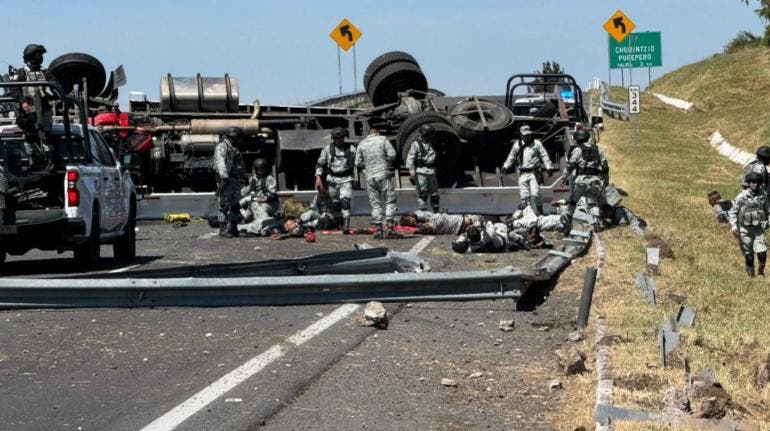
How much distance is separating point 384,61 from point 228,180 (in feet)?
22.8

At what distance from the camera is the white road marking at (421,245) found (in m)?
17.0

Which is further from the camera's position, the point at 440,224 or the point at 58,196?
the point at 440,224

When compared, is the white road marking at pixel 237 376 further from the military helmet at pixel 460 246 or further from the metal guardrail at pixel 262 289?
the military helmet at pixel 460 246

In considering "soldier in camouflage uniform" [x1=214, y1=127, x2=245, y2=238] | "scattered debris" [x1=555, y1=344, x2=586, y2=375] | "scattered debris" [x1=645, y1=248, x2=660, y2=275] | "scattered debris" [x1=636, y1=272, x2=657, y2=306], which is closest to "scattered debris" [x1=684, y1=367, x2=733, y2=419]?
"scattered debris" [x1=555, y1=344, x2=586, y2=375]

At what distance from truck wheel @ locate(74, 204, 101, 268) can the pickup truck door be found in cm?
35

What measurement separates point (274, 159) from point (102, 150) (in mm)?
7874

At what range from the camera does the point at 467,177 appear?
23297mm

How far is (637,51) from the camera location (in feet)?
133

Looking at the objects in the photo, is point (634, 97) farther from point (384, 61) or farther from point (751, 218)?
point (751, 218)

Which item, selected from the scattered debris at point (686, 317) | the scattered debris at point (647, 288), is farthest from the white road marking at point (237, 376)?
the scattered debris at point (686, 317)

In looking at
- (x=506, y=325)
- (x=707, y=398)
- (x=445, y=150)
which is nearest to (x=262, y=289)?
(x=506, y=325)

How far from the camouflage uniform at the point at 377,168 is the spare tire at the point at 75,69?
667cm

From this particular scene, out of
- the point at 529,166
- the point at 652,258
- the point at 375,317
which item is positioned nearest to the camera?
the point at 375,317

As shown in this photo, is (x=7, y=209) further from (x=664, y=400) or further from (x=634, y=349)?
(x=664, y=400)
